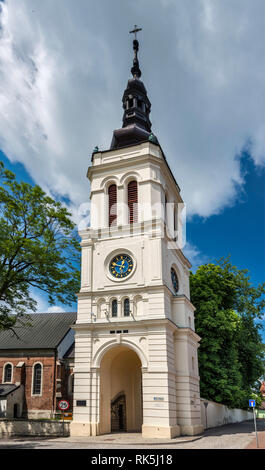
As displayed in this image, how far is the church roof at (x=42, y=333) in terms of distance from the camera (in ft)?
121

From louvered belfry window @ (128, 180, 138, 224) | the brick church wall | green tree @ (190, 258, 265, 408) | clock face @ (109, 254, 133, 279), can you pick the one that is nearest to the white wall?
green tree @ (190, 258, 265, 408)

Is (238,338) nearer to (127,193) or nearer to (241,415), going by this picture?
(241,415)

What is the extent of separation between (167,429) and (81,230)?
14.1 meters

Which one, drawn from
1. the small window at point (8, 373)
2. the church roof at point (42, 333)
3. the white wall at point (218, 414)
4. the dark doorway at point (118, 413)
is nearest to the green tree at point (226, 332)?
the white wall at point (218, 414)

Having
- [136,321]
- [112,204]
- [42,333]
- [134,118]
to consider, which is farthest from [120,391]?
[134,118]

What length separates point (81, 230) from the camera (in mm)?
27859

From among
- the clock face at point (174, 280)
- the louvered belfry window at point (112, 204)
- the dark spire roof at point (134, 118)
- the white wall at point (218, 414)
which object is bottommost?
the white wall at point (218, 414)

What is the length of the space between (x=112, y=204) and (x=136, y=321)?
9269 millimetres

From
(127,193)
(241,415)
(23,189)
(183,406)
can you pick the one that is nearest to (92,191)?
(127,193)

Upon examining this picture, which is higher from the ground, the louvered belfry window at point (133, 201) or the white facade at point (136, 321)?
the louvered belfry window at point (133, 201)

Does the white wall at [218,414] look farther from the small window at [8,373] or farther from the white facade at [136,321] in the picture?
the small window at [8,373]

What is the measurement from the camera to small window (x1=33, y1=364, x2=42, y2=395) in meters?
34.9

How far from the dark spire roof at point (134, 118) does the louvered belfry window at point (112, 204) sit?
4049mm

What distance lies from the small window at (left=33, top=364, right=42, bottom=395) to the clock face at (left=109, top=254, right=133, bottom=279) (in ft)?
51.2
